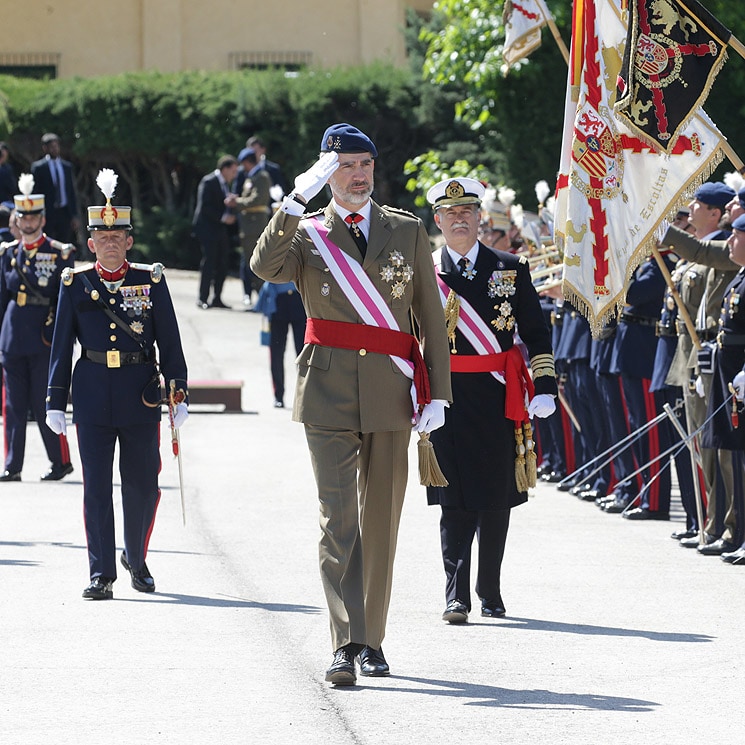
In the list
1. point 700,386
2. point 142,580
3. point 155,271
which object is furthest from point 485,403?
point 700,386

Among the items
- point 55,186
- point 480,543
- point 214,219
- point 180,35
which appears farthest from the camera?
point 180,35

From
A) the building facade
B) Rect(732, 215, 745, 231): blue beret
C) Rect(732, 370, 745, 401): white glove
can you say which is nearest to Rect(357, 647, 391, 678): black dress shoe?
Rect(732, 370, 745, 401): white glove

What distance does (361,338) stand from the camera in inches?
263

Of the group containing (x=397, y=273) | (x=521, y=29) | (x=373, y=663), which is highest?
(x=521, y=29)

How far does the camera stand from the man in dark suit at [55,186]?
21.4 metres

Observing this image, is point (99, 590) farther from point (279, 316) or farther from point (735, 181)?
point (279, 316)

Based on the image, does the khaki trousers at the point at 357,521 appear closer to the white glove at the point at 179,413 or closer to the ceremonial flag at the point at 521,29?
the white glove at the point at 179,413

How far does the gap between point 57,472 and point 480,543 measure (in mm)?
5194

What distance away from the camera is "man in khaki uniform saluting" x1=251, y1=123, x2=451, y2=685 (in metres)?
6.57

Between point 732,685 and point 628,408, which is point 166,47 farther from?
point 732,685

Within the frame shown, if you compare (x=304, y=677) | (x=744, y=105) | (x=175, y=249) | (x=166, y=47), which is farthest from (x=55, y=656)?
(x=166, y=47)

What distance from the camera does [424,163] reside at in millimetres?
21062

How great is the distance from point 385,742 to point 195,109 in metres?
21.9

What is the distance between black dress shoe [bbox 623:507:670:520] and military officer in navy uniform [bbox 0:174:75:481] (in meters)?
4.08
